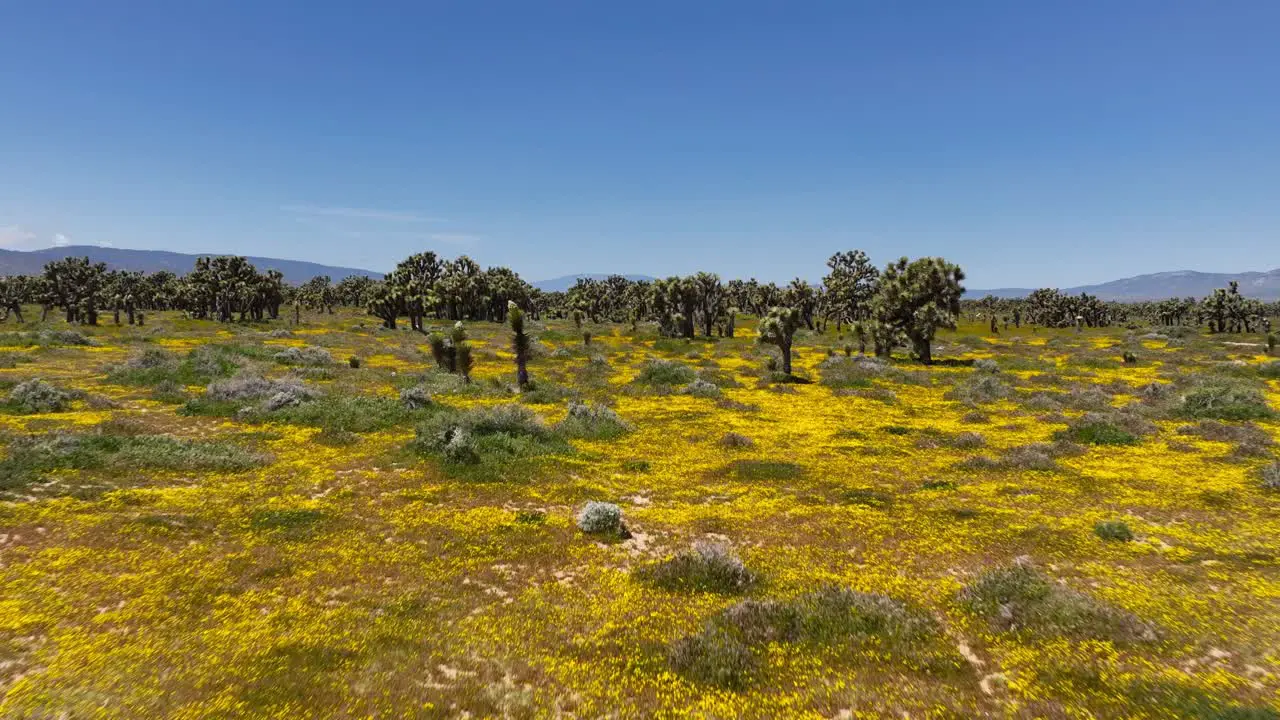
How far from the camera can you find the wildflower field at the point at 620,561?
26.8ft

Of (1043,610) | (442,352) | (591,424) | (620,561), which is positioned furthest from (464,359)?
(1043,610)

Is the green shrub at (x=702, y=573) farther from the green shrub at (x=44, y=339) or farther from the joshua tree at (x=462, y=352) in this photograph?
the green shrub at (x=44, y=339)

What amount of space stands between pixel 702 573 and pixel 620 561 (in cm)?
195

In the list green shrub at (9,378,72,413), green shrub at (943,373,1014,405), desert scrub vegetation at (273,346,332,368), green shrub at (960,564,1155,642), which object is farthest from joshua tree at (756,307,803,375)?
green shrub at (9,378,72,413)

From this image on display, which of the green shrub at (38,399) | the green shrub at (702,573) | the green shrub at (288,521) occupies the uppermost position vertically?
the green shrub at (38,399)

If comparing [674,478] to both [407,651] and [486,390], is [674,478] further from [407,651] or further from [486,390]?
[486,390]

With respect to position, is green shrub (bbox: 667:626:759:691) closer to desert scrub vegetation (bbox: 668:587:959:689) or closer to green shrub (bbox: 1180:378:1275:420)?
desert scrub vegetation (bbox: 668:587:959:689)

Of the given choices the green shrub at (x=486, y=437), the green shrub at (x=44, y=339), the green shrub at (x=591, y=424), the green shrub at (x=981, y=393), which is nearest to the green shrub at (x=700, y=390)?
the green shrub at (x=591, y=424)

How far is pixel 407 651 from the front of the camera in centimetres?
897

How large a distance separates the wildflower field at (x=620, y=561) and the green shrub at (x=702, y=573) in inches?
3.0

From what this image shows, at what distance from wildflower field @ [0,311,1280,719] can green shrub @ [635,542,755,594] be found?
8cm

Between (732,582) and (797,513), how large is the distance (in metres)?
4.78

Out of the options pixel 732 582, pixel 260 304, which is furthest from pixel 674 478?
pixel 260 304

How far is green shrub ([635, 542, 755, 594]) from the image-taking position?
37.8 ft
